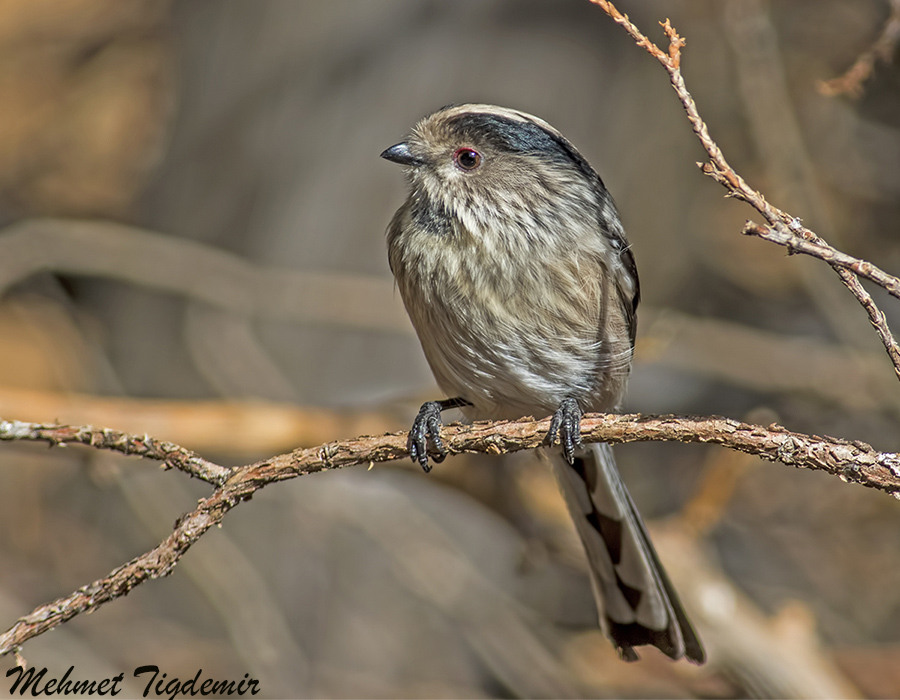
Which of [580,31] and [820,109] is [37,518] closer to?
[580,31]

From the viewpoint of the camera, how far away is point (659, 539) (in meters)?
4.08

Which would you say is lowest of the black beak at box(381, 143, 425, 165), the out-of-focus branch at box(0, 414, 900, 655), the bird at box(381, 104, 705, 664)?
the out-of-focus branch at box(0, 414, 900, 655)

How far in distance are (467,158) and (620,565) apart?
161cm

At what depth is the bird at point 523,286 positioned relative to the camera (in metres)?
2.81

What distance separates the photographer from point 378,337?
5.71m

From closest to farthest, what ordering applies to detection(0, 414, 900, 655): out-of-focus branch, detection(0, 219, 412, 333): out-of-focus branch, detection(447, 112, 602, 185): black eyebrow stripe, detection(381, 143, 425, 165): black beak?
1. detection(0, 414, 900, 655): out-of-focus branch
2. detection(447, 112, 602, 185): black eyebrow stripe
3. detection(381, 143, 425, 165): black beak
4. detection(0, 219, 412, 333): out-of-focus branch

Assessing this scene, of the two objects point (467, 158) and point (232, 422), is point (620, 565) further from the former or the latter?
point (232, 422)

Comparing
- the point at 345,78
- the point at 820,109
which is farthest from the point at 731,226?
the point at 345,78

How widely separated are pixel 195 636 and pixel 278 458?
12.7 ft

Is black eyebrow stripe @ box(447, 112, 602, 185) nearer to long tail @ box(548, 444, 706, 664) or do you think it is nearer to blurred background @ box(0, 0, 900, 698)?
long tail @ box(548, 444, 706, 664)

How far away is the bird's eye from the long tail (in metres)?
1.09

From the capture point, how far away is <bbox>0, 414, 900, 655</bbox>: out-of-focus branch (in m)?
1.88

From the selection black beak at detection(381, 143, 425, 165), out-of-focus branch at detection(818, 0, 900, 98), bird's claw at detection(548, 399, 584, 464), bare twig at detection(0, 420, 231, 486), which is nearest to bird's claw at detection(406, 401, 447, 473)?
bird's claw at detection(548, 399, 584, 464)

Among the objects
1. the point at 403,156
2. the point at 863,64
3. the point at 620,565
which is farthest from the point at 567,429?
the point at 863,64
